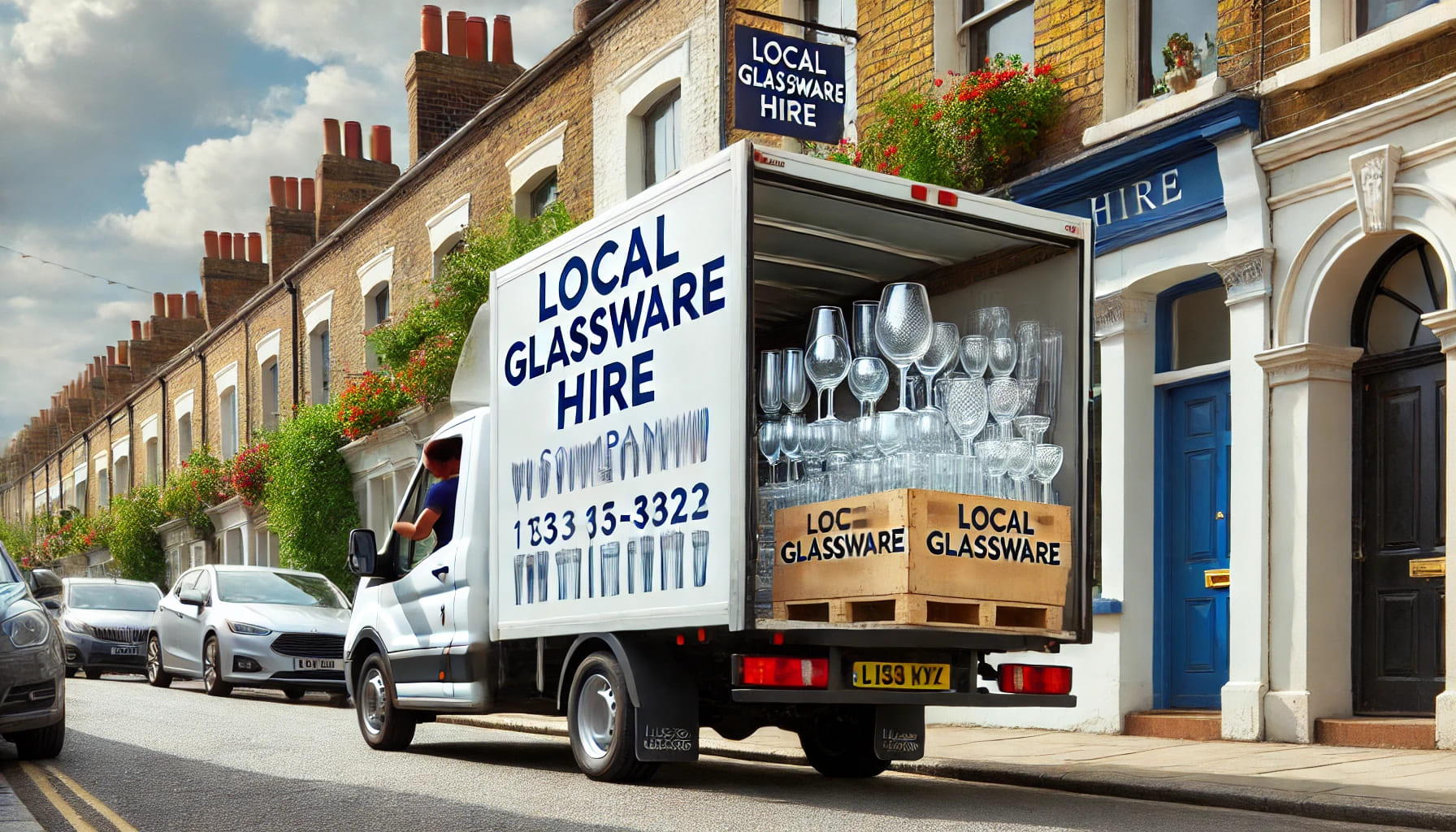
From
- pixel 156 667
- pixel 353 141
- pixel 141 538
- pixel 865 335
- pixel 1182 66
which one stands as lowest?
pixel 156 667

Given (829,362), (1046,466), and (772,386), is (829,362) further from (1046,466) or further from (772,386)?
(1046,466)

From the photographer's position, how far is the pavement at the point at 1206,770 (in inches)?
282

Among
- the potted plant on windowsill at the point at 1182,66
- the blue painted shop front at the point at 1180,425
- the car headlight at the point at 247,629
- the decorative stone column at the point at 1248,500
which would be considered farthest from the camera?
the car headlight at the point at 247,629

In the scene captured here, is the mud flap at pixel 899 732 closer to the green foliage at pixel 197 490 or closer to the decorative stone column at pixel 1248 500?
the decorative stone column at pixel 1248 500

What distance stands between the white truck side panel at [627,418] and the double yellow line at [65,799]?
7.99ft

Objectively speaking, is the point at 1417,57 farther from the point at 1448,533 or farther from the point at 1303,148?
the point at 1448,533

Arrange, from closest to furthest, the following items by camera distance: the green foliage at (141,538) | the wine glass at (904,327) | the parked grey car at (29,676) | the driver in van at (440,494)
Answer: the wine glass at (904,327) → the parked grey car at (29,676) → the driver in van at (440,494) → the green foliage at (141,538)

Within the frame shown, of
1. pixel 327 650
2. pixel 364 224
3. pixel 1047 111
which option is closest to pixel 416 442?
pixel 364 224

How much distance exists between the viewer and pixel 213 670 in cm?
1733

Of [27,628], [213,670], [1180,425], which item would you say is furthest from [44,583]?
[1180,425]

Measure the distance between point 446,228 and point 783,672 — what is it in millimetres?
18436

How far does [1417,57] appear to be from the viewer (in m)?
9.77

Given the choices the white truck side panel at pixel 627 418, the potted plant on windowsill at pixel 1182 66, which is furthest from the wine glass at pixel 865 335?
the potted plant on windowsill at pixel 1182 66

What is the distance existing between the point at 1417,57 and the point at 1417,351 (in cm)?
190
